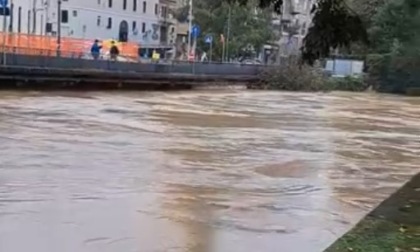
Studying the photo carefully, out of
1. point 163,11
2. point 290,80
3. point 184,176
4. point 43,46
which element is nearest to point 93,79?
point 43,46

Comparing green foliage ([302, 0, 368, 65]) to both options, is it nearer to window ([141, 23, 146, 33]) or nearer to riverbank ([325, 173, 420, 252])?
riverbank ([325, 173, 420, 252])

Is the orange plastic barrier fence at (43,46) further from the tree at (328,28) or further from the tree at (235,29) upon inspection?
the tree at (328,28)

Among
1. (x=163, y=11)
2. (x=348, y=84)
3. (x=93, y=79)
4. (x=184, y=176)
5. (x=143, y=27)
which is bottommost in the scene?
(x=348, y=84)

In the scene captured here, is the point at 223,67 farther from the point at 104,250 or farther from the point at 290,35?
the point at 104,250

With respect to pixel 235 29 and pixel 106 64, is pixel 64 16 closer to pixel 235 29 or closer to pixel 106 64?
pixel 235 29

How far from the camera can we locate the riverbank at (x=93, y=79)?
39584 mm

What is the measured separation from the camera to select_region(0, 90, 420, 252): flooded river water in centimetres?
1132

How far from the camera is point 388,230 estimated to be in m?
10.6

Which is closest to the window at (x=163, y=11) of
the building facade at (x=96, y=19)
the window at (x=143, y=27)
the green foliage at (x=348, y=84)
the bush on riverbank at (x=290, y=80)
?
the building facade at (x=96, y=19)

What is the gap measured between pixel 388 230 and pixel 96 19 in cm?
6432

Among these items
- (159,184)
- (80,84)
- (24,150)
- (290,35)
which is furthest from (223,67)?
(159,184)

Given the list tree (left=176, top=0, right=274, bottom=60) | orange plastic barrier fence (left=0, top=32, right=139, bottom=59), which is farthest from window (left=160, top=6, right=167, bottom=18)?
orange plastic barrier fence (left=0, top=32, right=139, bottom=59)

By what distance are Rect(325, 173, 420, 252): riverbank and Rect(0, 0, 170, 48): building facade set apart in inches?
1811

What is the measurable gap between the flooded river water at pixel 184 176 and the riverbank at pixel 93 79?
3.95 metres
